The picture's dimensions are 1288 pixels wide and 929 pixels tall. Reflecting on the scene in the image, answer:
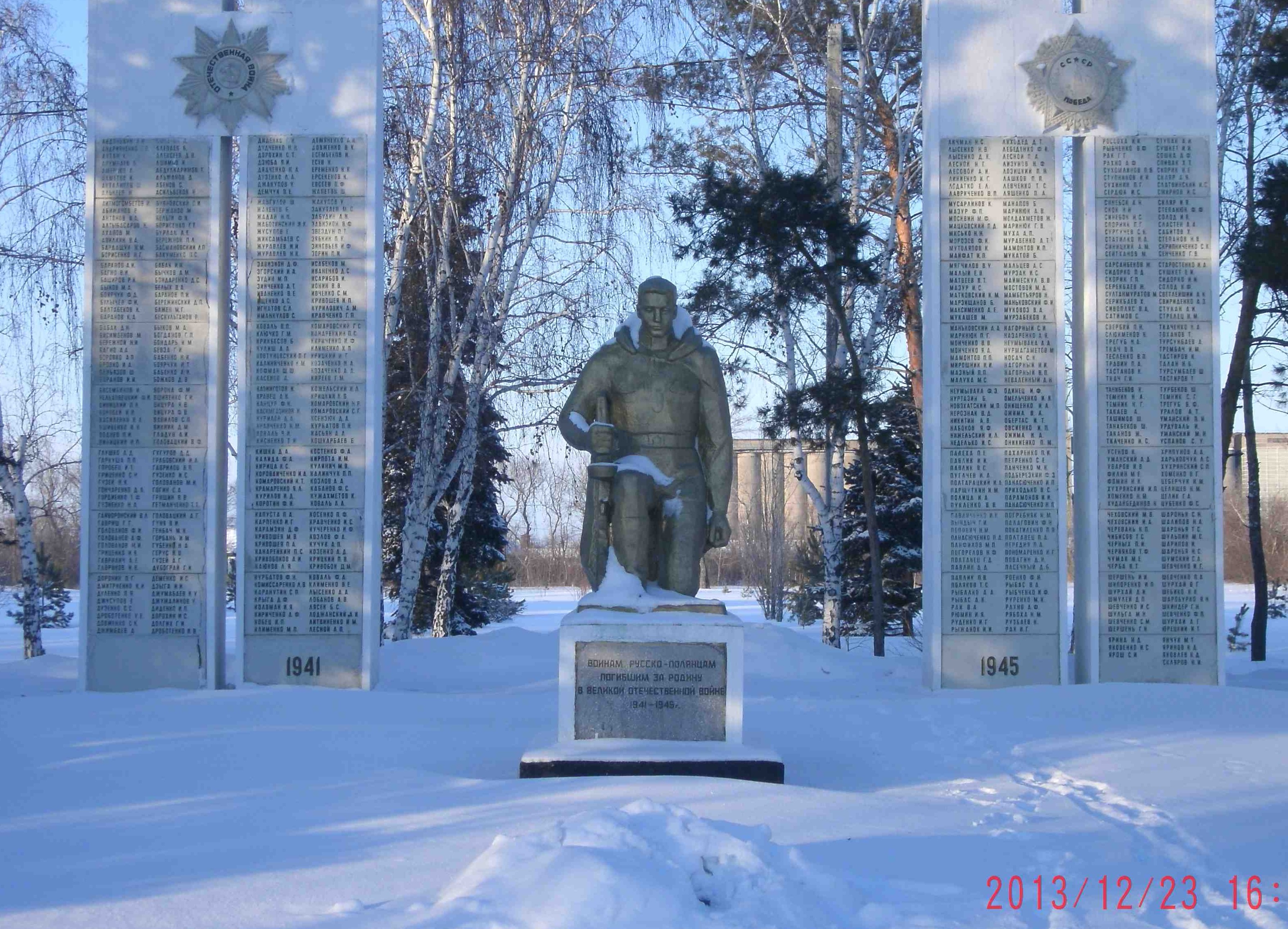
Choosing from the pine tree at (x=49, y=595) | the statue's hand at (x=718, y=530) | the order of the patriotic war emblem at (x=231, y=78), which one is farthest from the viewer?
the pine tree at (x=49, y=595)

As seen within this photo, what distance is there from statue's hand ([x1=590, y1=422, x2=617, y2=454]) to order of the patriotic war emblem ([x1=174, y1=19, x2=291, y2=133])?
19.6 ft

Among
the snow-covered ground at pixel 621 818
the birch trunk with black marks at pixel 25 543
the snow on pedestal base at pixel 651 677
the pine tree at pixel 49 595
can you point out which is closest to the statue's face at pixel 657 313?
the snow on pedestal base at pixel 651 677

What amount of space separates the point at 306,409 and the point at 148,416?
1.37 meters

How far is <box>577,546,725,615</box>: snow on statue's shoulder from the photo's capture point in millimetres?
6746

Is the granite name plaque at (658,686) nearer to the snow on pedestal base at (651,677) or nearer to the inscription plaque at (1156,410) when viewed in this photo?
the snow on pedestal base at (651,677)

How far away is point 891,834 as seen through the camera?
204 inches

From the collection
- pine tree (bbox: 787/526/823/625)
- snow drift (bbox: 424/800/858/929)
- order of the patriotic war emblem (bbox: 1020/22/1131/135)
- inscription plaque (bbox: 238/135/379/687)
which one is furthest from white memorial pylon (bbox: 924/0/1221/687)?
pine tree (bbox: 787/526/823/625)

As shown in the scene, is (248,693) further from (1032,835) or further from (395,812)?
(1032,835)

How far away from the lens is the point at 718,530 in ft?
23.9

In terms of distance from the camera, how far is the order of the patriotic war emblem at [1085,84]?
37.3ft

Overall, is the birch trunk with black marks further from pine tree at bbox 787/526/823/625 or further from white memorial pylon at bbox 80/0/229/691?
pine tree at bbox 787/526/823/625

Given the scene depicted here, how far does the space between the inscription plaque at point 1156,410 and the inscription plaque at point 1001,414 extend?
0.43m

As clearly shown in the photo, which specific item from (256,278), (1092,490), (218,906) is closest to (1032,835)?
(218,906)

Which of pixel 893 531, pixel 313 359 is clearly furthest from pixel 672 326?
pixel 893 531
